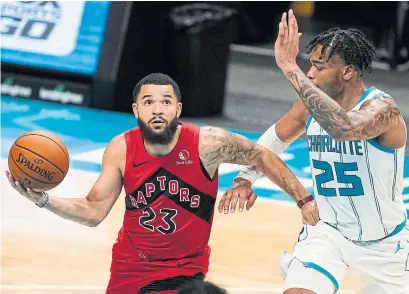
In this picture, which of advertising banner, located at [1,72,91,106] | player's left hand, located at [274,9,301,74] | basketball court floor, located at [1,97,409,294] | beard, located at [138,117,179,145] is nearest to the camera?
player's left hand, located at [274,9,301,74]

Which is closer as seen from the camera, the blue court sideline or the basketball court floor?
the basketball court floor

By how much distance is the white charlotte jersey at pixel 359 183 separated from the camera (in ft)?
23.9

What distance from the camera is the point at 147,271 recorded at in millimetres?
7266

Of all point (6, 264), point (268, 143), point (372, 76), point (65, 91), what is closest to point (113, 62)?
point (65, 91)

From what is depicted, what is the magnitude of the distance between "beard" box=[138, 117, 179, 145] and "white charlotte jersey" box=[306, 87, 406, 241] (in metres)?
0.98

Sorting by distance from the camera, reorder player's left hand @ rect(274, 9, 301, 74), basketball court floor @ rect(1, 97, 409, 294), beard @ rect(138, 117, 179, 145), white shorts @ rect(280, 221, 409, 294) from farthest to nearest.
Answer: basketball court floor @ rect(1, 97, 409, 294)
white shorts @ rect(280, 221, 409, 294)
beard @ rect(138, 117, 179, 145)
player's left hand @ rect(274, 9, 301, 74)

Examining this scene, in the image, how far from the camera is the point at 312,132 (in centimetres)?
753

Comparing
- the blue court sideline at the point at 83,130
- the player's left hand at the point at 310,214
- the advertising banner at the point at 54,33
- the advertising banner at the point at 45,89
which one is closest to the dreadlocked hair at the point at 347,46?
the player's left hand at the point at 310,214

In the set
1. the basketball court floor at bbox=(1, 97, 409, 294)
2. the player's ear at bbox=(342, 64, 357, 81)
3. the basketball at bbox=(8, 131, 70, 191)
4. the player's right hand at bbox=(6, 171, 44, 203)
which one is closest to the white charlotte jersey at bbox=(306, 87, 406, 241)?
the player's ear at bbox=(342, 64, 357, 81)

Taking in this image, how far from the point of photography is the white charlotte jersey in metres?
7.30

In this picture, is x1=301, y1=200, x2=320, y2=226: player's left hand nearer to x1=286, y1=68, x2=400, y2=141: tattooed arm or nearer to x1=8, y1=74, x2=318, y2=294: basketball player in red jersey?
x1=8, y1=74, x2=318, y2=294: basketball player in red jersey

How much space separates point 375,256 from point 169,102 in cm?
173

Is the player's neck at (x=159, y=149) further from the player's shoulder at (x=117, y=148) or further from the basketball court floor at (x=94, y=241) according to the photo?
the basketball court floor at (x=94, y=241)

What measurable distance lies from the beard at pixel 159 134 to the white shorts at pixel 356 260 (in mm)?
1173
